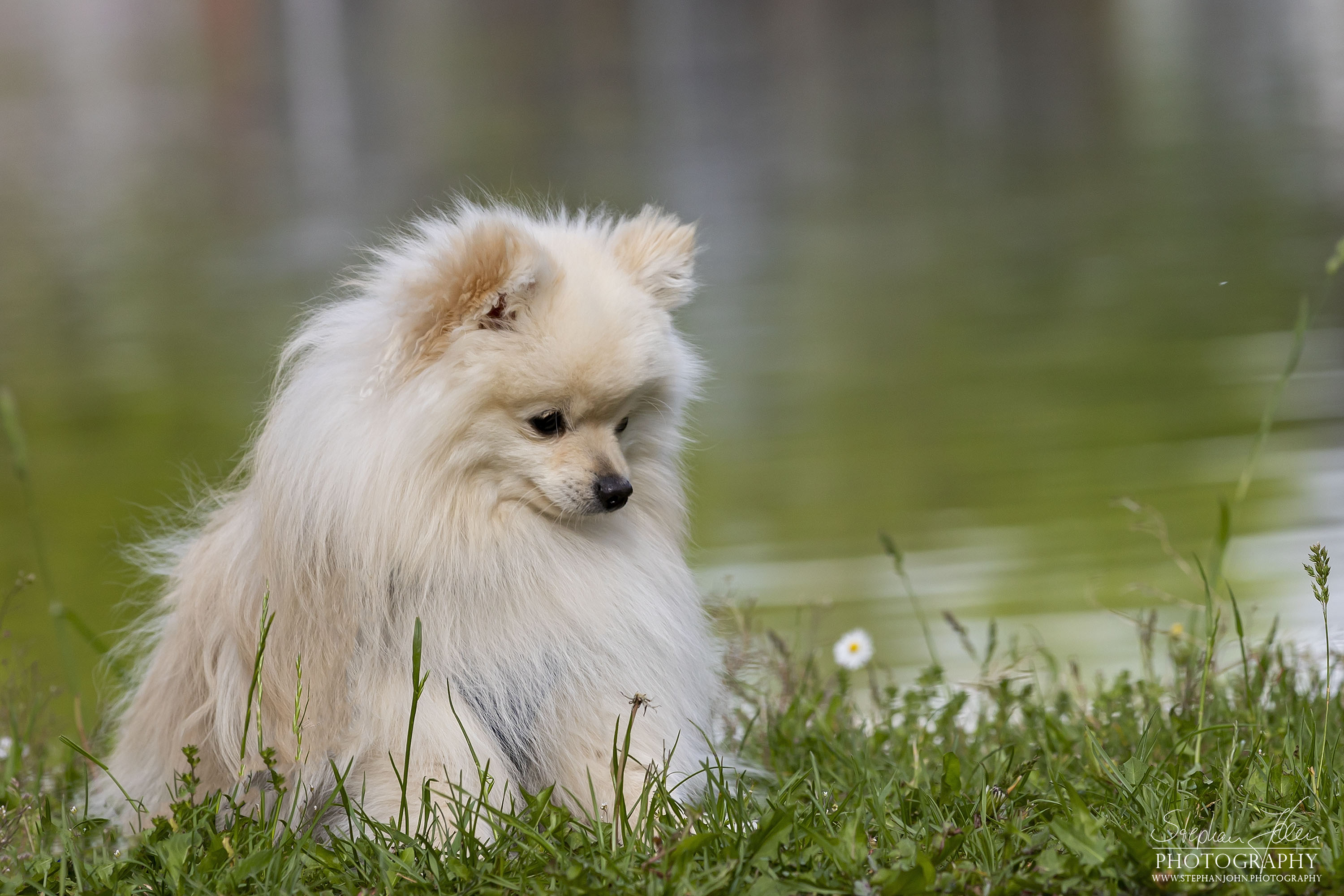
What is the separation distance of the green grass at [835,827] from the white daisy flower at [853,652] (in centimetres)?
65

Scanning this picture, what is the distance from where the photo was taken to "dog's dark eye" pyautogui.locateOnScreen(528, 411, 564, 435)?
308cm

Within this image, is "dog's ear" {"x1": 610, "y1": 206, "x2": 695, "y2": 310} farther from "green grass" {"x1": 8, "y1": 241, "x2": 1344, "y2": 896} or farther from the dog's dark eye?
"green grass" {"x1": 8, "y1": 241, "x2": 1344, "y2": 896}

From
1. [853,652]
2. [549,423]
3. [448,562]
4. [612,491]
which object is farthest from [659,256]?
[853,652]

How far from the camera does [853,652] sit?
429 cm

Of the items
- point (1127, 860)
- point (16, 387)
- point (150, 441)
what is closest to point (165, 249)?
point (16, 387)

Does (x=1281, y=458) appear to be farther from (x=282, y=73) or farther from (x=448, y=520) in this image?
(x=282, y=73)

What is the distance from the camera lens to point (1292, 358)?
11.4ft

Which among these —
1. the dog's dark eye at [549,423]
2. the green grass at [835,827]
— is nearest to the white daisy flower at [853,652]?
the green grass at [835,827]

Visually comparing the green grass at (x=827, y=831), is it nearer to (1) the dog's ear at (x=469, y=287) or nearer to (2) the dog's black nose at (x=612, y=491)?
(2) the dog's black nose at (x=612, y=491)

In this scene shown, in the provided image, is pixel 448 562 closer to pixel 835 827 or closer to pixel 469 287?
pixel 469 287

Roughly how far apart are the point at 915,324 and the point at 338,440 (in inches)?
277

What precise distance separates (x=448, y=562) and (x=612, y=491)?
0.39 metres

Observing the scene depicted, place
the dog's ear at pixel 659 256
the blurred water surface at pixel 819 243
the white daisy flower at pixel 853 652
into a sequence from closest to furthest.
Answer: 1. the dog's ear at pixel 659 256
2. the white daisy flower at pixel 853 652
3. the blurred water surface at pixel 819 243

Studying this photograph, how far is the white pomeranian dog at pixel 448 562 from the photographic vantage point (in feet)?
9.53
